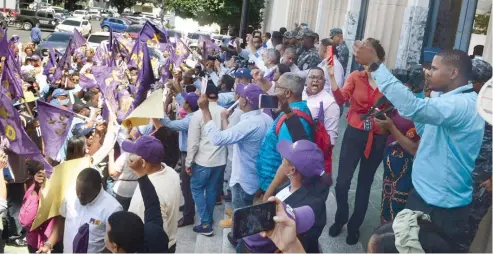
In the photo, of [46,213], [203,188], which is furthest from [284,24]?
[46,213]

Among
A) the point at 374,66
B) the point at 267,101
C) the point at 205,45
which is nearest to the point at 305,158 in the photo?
the point at 374,66

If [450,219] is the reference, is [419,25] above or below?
above

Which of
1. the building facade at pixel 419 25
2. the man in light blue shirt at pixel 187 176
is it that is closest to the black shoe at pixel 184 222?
the man in light blue shirt at pixel 187 176

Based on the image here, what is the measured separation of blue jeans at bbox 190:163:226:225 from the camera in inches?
246

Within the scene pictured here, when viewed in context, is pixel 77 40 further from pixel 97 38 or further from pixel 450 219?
pixel 450 219

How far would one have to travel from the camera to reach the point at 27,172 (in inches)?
234

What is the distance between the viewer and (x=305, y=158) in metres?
3.59

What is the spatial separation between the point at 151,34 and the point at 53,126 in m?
6.78

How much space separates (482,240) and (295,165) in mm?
1426

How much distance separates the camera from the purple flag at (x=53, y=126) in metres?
5.46

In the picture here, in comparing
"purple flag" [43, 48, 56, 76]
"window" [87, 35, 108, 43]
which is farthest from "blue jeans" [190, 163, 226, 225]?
"window" [87, 35, 108, 43]

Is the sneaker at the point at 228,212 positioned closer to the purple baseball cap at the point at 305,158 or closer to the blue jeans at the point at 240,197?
the blue jeans at the point at 240,197

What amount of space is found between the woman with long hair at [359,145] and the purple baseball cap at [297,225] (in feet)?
7.62

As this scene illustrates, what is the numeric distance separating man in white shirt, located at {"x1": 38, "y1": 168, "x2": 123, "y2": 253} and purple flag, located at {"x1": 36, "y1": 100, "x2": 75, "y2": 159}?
1.20 m
